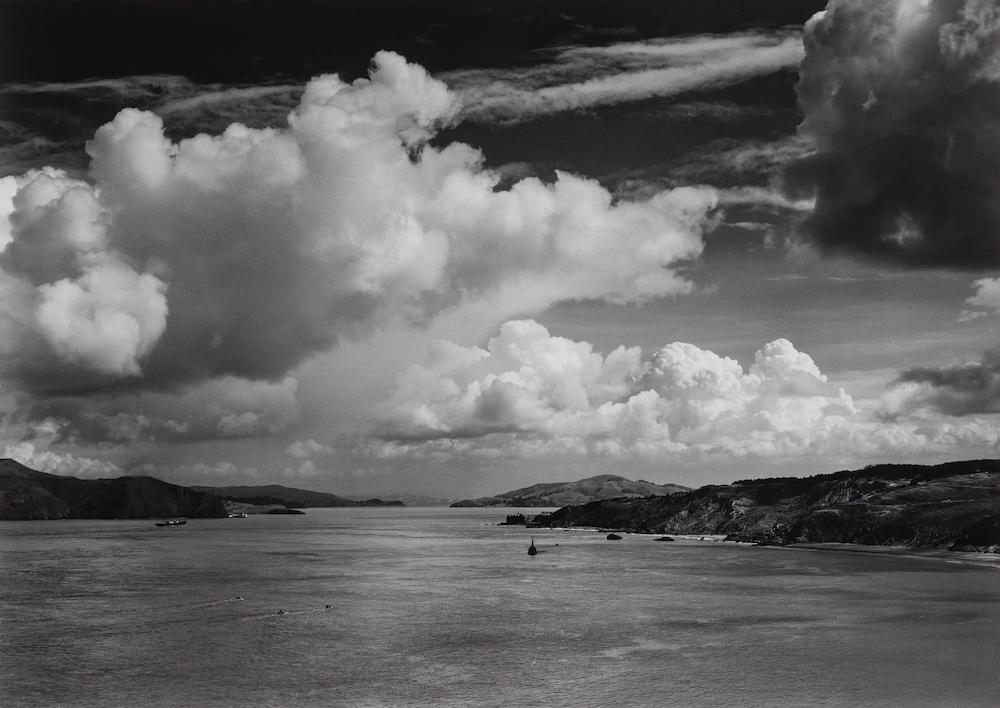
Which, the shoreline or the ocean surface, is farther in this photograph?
the shoreline

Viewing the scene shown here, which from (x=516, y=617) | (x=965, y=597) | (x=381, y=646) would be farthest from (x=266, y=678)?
(x=965, y=597)

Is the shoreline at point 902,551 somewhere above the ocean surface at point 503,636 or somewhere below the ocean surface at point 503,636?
below

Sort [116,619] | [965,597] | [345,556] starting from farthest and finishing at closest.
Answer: [345,556]
[965,597]
[116,619]

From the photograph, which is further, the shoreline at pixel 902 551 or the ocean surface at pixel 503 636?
the shoreline at pixel 902 551

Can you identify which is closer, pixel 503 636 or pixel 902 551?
pixel 503 636

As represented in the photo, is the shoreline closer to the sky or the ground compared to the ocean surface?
closer to the ground

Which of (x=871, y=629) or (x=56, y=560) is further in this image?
(x=56, y=560)

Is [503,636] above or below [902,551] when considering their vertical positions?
above

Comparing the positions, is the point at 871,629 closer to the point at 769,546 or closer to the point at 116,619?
the point at 116,619
